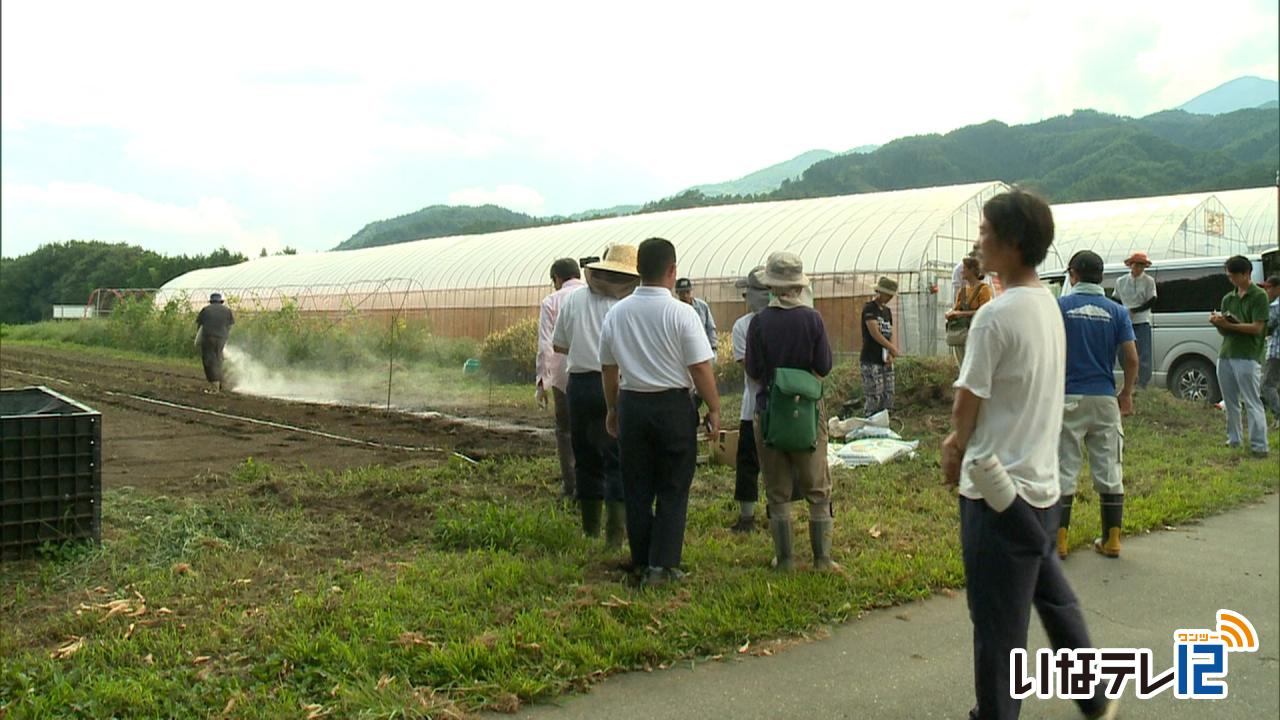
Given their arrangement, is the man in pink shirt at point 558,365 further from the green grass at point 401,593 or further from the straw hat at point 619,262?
the straw hat at point 619,262

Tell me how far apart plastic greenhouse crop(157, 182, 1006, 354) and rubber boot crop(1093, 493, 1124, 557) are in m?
12.3

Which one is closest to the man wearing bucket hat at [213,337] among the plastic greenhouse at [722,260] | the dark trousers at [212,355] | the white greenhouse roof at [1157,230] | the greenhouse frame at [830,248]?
the dark trousers at [212,355]

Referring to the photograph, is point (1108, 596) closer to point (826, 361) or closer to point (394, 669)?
point (826, 361)

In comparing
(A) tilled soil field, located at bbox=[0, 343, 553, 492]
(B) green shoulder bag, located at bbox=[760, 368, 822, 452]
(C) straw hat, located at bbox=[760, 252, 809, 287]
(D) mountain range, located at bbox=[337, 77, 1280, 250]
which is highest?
(D) mountain range, located at bbox=[337, 77, 1280, 250]

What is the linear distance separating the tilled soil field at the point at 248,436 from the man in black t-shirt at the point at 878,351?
384 cm

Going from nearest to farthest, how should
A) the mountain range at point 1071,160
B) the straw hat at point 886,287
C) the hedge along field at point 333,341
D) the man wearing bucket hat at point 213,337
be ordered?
the straw hat at point 886,287 → the man wearing bucket hat at point 213,337 → the hedge along field at point 333,341 → the mountain range at point 1071,160

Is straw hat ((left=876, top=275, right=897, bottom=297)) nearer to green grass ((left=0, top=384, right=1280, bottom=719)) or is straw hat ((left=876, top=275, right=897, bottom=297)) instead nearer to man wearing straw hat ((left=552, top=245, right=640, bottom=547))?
green grass ((left=0, top=384, right=1280, bottom=719))

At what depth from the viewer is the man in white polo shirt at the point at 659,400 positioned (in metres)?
5.15

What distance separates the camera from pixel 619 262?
6.09 meters

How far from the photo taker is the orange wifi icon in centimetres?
438

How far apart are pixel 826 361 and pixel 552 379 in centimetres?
235

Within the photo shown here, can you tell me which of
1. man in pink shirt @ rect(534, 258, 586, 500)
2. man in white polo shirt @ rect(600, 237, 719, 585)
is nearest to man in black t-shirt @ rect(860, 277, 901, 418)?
man in pink shirt @ rect(534, 258, 586, 500)

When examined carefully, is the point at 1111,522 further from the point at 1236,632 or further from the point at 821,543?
the point at 821,543

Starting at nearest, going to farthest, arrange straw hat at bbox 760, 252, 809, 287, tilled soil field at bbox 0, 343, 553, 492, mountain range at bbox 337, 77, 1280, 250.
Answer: straw hat at bbox 760, 252, 809, 287, tilled soil field at bbox 0, 343, 553, 492, mountain range at bbox 337, 77, 1280, 250
